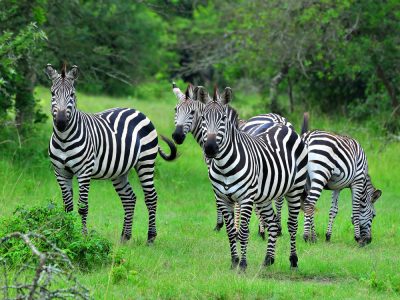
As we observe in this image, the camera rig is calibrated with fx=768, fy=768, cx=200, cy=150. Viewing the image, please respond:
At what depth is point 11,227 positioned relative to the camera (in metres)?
8.45

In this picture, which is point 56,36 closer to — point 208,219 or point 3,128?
point 3,128

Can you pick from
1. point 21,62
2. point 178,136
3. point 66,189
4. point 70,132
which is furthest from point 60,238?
point 21,62

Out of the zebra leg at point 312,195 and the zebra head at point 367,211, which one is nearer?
the zebra leg at point 312,195

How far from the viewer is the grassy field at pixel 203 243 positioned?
7555 mm

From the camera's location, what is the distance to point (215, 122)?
26.9 ft

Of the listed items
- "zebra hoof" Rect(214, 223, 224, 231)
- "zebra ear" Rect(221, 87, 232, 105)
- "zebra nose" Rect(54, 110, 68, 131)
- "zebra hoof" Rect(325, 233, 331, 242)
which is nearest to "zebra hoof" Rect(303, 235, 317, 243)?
"zebra hoof" Rect(325, 233, 331, 242)

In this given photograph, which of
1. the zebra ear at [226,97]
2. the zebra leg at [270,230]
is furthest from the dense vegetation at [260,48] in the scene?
the zebra leg at [270,230]

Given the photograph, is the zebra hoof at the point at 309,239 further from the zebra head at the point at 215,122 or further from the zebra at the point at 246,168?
the zebra head at the point at 215,122

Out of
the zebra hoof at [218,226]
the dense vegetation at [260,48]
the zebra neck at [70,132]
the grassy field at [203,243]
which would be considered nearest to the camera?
the grassy field at [203,243]

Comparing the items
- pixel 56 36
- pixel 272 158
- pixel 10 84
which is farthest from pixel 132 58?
pixel 272 158

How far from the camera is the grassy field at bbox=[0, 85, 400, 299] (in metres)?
7.55

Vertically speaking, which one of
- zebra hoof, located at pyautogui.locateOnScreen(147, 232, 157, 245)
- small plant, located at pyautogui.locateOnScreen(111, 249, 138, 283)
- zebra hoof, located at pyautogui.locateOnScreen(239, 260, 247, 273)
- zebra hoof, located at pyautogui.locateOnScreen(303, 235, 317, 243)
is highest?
zebra hoof, located at pyautogui.locateOnScreen(303, 235, 317, 243)

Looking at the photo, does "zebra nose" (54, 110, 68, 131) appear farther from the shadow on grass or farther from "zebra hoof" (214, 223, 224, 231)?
"zebra hoof" (214, 223, 224, 231)

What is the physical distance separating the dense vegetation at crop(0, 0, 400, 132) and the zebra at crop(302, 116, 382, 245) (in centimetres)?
487
